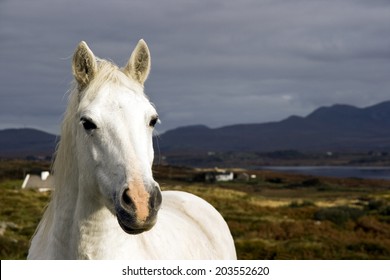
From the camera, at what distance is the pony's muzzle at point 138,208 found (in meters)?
4.18

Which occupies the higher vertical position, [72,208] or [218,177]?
[72,208]

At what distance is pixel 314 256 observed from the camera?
18953 millimetres

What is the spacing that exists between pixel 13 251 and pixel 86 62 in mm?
11899

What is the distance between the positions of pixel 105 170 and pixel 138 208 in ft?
1.85

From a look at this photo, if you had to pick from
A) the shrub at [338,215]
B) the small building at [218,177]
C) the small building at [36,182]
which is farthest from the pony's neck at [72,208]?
the small building at [218,177]

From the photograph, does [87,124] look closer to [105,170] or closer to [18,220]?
[105,170]

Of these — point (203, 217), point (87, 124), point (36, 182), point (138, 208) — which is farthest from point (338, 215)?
point (36, 182)

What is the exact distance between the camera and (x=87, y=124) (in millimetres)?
4707

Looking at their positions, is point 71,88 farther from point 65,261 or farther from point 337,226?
point 337,226

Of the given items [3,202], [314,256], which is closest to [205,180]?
[3,202]

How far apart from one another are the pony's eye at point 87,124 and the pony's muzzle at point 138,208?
2.22 feet

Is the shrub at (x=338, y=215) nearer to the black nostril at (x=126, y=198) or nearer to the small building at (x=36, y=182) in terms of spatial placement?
the small building at (x=36, y=182)

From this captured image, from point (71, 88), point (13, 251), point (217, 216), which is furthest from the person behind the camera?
point (13, 251)

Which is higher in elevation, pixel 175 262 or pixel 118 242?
pixel 118 242
